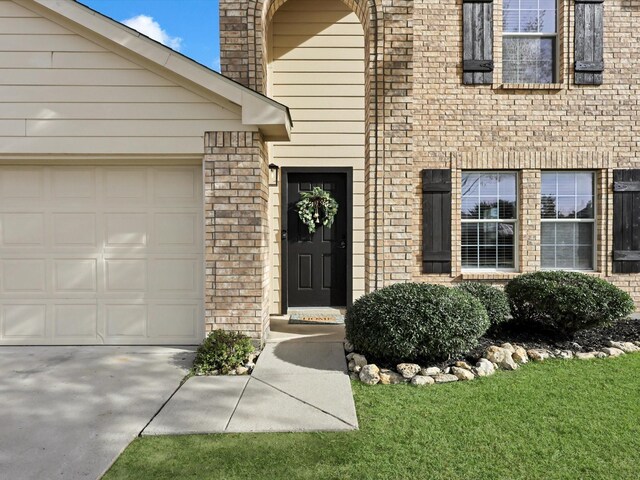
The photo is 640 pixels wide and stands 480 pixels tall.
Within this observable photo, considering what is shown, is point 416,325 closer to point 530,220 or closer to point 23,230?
point 530,220

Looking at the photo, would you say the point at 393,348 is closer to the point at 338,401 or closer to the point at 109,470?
the point at 338,401

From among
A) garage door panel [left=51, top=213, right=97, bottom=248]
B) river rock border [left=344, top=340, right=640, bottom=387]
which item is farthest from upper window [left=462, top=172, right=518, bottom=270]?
garage door panel [left=51, top=213, right=97, bottom=248]

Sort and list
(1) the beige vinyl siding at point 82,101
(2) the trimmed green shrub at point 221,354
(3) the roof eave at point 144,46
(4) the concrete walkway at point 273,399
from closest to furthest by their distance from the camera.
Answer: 1. (4) the concrete walkway at point 273,399
2. (2) the trimmed green shrub at point 221,354
3. (3) the roof eave at point 144,46
4. (1) the beige vinyl siding at point 82,101

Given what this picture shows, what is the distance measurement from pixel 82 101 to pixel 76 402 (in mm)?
3005

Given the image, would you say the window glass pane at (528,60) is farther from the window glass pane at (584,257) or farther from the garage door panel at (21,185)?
the garage door panel at (21,185)

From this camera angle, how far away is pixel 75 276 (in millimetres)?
4539

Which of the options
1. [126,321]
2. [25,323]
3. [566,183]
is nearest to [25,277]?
[25,323]

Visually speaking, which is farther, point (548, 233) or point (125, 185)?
point (548, 233)

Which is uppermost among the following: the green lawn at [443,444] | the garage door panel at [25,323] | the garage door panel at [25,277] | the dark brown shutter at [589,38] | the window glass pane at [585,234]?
the dark brown shutter at [589,38]

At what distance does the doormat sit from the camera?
5.58m

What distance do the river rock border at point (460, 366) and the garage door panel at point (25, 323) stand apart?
3506 mm

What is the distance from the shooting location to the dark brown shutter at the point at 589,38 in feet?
19.6

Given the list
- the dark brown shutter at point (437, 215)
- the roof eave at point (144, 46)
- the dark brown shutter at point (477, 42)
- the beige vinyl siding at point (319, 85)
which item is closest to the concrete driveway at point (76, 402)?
the beige vinyl siding at point (319, 85)

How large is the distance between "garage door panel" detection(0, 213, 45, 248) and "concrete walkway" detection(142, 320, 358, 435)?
2.58m
